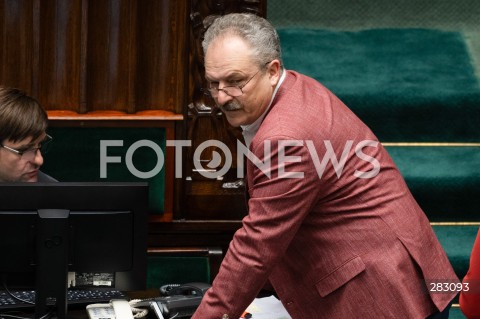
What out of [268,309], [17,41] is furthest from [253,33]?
Result: [17,41]

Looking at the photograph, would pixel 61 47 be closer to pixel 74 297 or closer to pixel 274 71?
pixel 74 297

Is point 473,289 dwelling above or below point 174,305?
above

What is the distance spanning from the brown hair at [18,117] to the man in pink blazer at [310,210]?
0.88 meters

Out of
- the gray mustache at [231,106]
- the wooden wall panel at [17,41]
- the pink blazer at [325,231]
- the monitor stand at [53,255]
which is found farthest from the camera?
the wooden wall panel at [17,41]

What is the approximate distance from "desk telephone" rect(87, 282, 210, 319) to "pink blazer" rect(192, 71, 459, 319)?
0.32 meters

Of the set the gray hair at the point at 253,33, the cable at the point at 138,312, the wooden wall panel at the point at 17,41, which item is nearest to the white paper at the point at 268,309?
the cable at the point at 138,312

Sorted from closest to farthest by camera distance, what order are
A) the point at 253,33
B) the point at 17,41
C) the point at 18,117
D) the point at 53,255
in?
the point at 253,33, the point at 53,255, the point at 18,117, the point at 17,41

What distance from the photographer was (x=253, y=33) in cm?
225

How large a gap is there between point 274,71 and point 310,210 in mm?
353

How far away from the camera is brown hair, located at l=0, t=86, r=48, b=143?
2961 millimetres

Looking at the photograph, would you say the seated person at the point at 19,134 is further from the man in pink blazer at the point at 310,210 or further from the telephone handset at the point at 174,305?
the man in pink blazer at the point at 310,210

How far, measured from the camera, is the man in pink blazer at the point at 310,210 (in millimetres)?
2170

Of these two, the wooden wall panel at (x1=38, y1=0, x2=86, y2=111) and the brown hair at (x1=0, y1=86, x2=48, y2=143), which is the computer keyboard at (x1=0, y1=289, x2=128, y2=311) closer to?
the brown hair at (x1=0, y1=86, x2=48, y2=143)

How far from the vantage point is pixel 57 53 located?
371 cm
